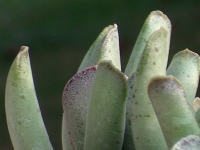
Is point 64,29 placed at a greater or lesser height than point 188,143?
greater

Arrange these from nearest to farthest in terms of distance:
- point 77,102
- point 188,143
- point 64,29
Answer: point 188,143, point 77,102, point 64,29

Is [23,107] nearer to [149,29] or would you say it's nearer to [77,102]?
[77,102]

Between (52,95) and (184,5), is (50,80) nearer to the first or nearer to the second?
(52,95)

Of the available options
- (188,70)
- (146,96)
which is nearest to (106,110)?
(146,96)

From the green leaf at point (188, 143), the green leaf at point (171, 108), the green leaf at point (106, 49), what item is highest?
the green leaf at point (106, 49)

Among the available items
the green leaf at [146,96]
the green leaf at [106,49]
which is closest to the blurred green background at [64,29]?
the green leaf at [106,49]

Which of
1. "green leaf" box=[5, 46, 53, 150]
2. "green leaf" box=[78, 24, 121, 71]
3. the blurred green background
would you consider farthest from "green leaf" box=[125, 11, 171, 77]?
the blurred green background

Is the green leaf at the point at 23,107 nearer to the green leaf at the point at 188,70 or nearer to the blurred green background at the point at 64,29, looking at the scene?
the green leaf at the point at 188,70
